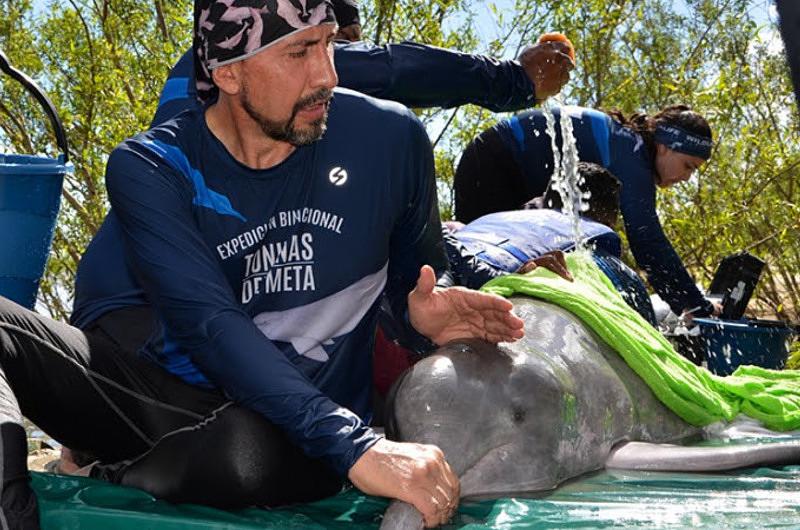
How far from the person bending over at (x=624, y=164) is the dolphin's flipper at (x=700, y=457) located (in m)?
2.36

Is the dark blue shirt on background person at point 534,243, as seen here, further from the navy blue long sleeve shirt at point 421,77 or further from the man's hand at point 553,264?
the navy blue long sleeve shirt at point 421,77

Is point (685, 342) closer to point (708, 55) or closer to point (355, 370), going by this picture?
point (355, 370)

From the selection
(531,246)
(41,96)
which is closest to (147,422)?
(41,96)

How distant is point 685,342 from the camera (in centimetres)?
539

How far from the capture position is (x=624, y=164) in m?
5.36

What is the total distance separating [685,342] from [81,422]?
3.50m

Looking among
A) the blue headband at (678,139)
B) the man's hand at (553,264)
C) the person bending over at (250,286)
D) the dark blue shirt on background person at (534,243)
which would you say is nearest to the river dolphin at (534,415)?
the person bending over at (250,286)

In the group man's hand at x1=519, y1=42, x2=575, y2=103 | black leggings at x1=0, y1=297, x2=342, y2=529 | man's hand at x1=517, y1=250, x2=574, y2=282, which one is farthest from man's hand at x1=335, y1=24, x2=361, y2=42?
black leggings at x1=0, y1=297, x2=342, y2=529

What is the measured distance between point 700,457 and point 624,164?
251cm

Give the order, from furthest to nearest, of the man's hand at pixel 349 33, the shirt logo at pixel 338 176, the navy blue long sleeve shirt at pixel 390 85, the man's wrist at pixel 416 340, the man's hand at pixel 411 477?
Result: the man's hand at pixel 349 33 < the navy blue long sleeve shirt at pixel 390 85 < the man's wrist at pixel 416 340 < the shirt logo at pixel 338 176 < the man's hand at pixel 411 477

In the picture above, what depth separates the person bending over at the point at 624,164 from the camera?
211 inches

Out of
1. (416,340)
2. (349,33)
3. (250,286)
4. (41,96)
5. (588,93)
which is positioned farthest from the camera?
(588,93)

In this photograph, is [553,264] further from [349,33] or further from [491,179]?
[491,179]

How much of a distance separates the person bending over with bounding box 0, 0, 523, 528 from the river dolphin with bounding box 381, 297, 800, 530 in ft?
0.42
